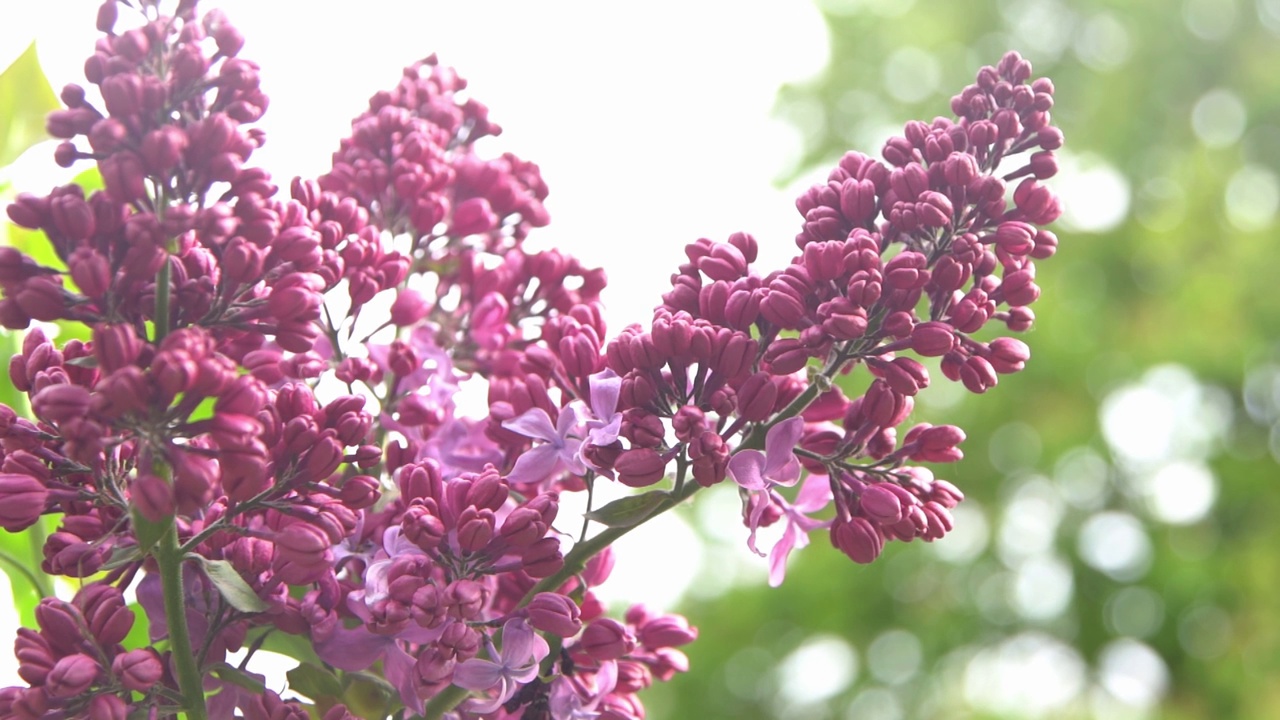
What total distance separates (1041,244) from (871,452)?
10cm

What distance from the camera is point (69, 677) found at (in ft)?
1.21

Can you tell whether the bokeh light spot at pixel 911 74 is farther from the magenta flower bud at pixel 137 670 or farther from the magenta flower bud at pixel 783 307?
the magenta flower bud at pixel 137 670

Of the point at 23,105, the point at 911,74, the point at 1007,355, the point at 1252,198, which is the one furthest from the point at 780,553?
the point at 911,74

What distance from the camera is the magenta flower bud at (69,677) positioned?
0.37 m

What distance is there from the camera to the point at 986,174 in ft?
1.48

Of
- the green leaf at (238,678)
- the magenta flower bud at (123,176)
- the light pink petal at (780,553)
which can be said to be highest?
the magenta flower bud at (123,176)

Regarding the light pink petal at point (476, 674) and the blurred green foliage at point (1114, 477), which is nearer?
the light pink petal at point (476, 674)

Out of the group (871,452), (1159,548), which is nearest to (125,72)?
(871,452)

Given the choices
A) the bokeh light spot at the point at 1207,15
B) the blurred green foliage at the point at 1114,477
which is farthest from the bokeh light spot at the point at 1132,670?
the bokeh light spot at the point at 1207,15

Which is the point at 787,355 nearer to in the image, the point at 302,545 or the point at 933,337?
the point at 933,337

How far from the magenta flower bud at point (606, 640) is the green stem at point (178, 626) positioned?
14 cm

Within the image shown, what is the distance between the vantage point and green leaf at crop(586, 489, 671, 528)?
42 centimetres

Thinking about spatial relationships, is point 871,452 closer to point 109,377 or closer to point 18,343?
point 109,377

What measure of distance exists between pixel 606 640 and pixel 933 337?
166mm
